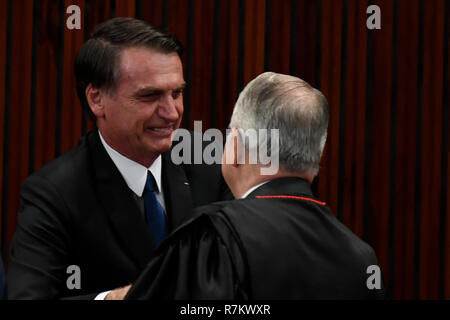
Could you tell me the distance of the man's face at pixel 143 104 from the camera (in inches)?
58.7

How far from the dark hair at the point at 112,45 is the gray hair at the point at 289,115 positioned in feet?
1.39

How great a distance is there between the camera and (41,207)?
4.65ft

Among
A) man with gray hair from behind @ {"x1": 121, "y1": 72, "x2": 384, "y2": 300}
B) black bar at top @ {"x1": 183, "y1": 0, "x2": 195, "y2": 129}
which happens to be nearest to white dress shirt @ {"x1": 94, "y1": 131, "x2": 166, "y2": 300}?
man with gray hair from behind @ {"x1": 121, "y1": 72, "x2": 384, "y2": 300}

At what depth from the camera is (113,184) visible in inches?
58.7

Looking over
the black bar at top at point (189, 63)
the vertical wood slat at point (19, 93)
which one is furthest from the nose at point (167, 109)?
the vertical wood slat at point (19, 93)

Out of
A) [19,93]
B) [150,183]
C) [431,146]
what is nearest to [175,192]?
[150,183]

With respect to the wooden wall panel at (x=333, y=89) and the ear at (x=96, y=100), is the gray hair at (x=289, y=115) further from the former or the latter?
the wooden wall panel at (x=333, y=89)

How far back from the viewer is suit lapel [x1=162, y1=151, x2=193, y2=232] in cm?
152

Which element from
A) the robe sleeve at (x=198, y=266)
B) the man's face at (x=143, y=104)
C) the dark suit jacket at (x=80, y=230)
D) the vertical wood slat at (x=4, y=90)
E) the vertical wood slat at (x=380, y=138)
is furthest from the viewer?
the vertical wood slat at (x=380, y=138)

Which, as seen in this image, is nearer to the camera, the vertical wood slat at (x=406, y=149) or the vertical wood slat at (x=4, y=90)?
the vertical wood slat at (x=4, y=90)

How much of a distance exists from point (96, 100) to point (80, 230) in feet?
1.06

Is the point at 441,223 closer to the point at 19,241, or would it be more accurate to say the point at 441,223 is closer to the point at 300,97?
the point at 300,97
